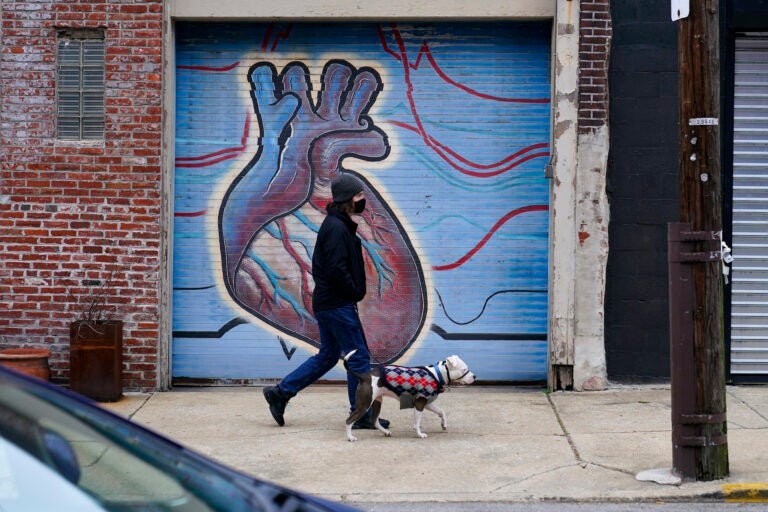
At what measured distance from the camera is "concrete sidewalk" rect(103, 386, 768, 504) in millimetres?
6508

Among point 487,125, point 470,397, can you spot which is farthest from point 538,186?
point 470,397

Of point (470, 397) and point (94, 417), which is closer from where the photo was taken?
point (94, 417)

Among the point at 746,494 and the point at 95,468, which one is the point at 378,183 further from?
the point at 95,468

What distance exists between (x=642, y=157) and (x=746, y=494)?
13.3ft

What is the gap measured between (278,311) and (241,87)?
2.26 meters

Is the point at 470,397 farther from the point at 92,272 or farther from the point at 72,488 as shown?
the point at 72,488

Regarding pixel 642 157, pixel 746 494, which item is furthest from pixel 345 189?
pixel 746 494

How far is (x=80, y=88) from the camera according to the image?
31.4 feet

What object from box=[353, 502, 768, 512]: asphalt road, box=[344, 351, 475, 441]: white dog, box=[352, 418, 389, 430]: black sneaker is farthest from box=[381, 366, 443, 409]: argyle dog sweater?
box=[353, 502, 768, 512]: asphalt road

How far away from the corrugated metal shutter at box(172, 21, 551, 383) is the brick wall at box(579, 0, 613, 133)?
0.49 m

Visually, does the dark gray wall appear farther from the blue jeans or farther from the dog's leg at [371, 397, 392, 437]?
the blue jeans

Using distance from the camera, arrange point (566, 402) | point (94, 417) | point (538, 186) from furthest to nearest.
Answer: point (538, 186), point (566, 402), point (94, 417)

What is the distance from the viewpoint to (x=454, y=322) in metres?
9.88

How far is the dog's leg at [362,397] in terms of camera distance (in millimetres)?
7508
